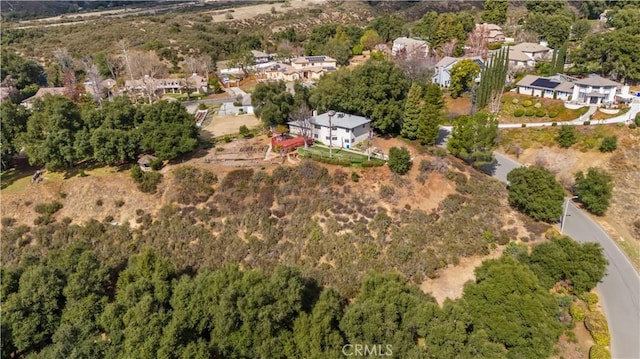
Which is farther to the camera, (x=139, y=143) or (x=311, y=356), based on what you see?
(x=139, y=143)

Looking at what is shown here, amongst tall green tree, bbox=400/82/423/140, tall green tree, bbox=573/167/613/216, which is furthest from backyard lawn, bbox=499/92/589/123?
tall green tree, bbox=573/167/613/216

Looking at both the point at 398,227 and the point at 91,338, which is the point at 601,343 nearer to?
the point at 398,227

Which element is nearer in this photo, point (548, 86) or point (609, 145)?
point (609, 145)

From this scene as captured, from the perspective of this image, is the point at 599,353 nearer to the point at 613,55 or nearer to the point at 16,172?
the point at 613,55

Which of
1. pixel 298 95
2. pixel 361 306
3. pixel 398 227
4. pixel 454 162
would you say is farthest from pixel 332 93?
pixel 361 306

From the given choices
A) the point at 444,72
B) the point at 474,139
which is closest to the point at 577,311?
the point at 474,139

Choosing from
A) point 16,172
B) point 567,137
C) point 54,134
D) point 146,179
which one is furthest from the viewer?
point 567,137

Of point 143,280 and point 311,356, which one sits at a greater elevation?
point 143,280
